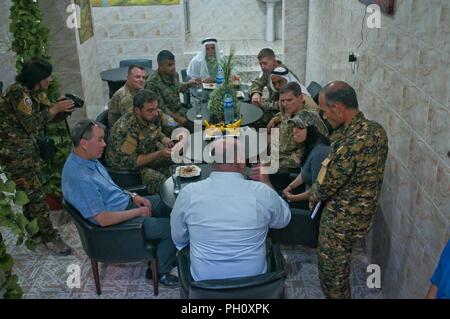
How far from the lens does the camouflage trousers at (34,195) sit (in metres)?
4.04

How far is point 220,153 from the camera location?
255 cm

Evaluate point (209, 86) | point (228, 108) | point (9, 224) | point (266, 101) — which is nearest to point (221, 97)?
point (228, 108)

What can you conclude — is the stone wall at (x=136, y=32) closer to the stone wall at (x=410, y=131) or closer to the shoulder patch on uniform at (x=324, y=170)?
the stone wall at (x=410, y=131)

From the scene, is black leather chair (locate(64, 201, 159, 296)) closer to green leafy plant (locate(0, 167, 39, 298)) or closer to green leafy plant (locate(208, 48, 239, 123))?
green leafy plant (locate(0, 167, 39, 298))

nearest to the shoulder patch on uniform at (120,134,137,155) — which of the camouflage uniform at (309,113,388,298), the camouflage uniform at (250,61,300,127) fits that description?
the camouflage uniform at (250,61,300,127)

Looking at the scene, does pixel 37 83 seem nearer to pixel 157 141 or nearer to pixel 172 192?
pixel 157 141

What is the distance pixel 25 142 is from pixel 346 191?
271 centimetres

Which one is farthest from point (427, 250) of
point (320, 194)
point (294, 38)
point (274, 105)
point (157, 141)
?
point (294, 38)

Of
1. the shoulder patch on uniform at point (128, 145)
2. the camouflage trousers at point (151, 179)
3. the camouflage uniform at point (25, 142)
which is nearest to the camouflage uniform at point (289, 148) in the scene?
the camouflage trousers at point (151, 179)

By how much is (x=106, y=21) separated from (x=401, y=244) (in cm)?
716

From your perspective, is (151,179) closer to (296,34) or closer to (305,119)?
(305,119)

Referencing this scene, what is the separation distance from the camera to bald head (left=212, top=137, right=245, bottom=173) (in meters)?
2.54

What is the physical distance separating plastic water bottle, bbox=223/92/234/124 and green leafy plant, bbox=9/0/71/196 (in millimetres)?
1675

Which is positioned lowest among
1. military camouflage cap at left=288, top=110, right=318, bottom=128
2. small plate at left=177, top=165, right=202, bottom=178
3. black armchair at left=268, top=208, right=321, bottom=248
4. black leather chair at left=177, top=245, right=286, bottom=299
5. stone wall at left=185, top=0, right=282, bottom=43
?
black armchair at left=268, top=208, right=321, bottom=248
